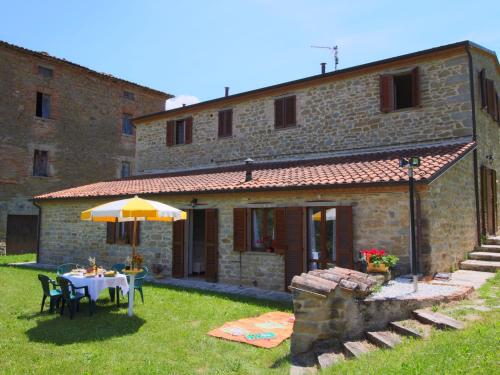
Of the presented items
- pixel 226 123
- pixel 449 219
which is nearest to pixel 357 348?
pixel 449 219

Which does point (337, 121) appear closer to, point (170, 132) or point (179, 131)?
point (179, 131)

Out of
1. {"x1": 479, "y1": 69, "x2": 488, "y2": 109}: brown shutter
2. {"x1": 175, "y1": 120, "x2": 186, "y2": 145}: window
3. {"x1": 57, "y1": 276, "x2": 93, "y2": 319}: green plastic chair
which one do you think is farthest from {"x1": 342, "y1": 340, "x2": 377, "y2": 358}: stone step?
{"x1": 175, "y1": 120, "x2": 186, "y2": 145}: window

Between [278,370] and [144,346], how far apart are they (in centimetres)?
205

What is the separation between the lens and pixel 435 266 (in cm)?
855

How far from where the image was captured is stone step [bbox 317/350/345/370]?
4.77m

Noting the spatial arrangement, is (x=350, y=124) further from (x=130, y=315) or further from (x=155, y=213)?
(x=130, y=315)

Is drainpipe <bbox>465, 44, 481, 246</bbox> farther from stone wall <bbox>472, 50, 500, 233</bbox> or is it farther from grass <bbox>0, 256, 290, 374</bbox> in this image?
grass <bbox>0, 256, 290, 374</bbox>

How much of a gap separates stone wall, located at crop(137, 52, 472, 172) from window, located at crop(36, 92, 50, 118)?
713 cm

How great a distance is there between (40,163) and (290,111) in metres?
13.4

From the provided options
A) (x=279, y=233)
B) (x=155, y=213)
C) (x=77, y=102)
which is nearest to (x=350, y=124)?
(x=279, y=233)

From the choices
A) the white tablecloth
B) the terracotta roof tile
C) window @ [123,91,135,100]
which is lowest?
the white tablecloth

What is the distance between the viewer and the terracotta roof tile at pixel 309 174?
8828mm

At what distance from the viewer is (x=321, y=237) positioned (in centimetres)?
934

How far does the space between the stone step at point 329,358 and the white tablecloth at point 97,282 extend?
4.38 m
